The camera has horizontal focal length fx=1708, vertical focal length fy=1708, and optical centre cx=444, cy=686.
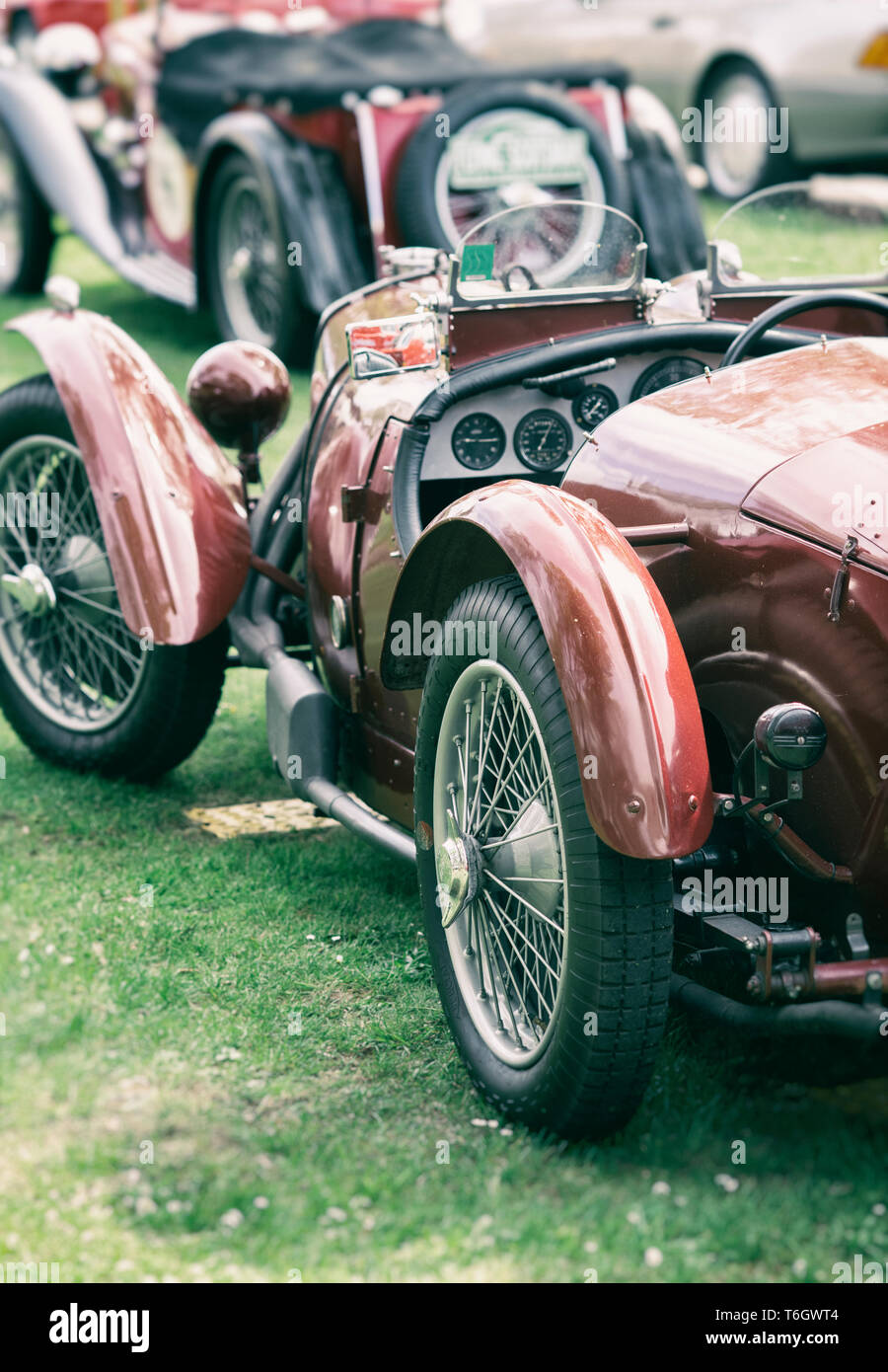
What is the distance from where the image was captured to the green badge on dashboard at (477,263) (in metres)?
3.89

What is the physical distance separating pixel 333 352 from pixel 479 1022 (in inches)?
82.3

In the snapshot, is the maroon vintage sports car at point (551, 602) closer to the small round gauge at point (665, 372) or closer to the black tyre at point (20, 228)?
the small round gauge at point (665, 372)

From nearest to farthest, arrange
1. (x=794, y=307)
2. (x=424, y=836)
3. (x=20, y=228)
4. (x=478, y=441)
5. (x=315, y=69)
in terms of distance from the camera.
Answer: (x=424, y=836) → (x=794, y=307) → (x=478, y=441) → (x=315, y=69) → (x=20, y=228)

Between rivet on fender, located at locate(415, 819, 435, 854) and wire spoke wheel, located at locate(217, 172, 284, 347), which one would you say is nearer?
rivet on fender, located at locate(415, 819, 435, 854)

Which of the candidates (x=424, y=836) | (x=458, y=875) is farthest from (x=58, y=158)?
(x=458, y=875)

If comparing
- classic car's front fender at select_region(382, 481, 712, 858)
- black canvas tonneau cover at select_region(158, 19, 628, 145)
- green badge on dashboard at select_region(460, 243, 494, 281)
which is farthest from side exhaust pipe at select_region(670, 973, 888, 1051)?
black canvas tonneau cover at select_region(158, 19, 628, 145)

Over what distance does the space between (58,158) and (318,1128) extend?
8.13 metres

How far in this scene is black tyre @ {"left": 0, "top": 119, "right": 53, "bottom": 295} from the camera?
10.4 metres

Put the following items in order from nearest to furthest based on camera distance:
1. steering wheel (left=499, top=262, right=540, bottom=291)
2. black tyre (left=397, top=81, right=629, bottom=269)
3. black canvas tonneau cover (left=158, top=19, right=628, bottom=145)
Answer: steering wheel (left=499, top=262, right=540, bottom=291), black tyre (left=397, top=81, right=629, bottom=269), black canvas tonneau cover (left=158, top=19, right=628, bottom=145)

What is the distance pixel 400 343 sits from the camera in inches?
155

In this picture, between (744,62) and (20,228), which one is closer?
(20,228)

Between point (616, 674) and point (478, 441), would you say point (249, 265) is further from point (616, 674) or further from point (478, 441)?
point (616, 674)

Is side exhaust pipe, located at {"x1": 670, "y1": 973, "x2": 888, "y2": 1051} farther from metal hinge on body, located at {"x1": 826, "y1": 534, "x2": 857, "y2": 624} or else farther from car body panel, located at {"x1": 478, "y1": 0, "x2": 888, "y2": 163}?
car body panel, located at {"x1": 478, "y1": 0, "x2": 888, "y2": 163}
